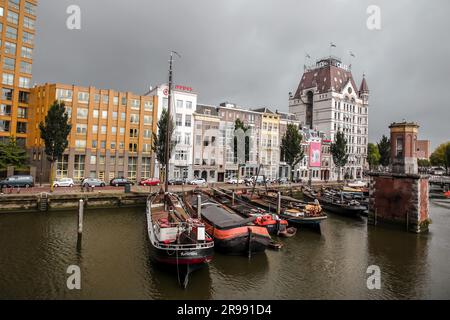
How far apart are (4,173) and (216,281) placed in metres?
57.4

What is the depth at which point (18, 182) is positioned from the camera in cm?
4591

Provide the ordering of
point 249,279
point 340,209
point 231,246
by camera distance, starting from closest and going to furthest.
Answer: point 249,279
point 231,246
point 340,209

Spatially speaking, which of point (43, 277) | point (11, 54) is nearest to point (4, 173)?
point (11, 54)

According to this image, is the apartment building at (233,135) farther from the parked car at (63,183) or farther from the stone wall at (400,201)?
the stone wall at (400,201)

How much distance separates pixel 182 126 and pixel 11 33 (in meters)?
42.2

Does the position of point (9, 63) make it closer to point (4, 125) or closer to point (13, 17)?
point (13, 17)

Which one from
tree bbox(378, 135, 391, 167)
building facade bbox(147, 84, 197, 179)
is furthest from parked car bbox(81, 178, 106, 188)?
tree bbox(378, 135, 391, 167)

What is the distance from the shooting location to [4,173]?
188 ft

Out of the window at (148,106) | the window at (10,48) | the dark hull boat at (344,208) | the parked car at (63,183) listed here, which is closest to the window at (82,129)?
the parked car at (63,183)

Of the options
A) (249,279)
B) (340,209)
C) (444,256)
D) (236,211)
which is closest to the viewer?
(249,279)

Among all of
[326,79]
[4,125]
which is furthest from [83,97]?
[326,79]
